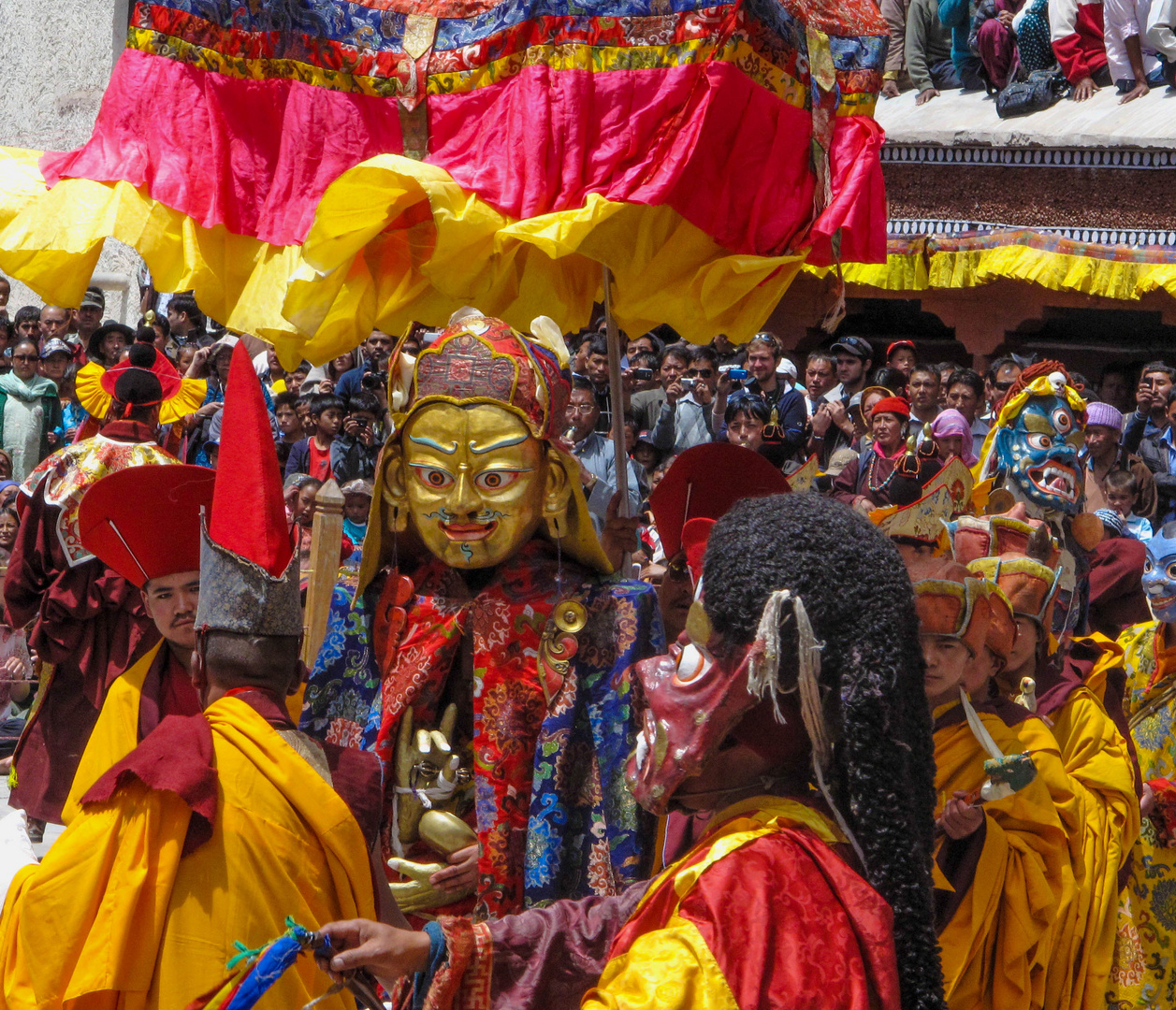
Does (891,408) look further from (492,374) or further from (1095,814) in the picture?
(492,374)

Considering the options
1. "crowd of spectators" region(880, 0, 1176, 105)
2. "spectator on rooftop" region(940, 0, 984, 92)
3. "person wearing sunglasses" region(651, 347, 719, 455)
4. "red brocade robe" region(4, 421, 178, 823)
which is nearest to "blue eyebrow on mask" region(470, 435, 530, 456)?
"red brocade robe" region(4, 421, 178, 823)

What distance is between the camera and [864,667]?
7.23 feet

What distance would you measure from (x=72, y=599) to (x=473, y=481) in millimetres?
2452

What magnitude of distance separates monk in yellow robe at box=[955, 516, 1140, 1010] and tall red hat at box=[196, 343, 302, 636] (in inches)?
69.5

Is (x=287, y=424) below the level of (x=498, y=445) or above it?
below

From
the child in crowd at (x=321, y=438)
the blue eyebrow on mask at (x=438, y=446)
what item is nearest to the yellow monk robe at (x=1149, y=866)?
the blue eyebrow on mask at (x=438, y=446)

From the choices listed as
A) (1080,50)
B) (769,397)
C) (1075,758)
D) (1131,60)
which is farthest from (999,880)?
(1080,50)

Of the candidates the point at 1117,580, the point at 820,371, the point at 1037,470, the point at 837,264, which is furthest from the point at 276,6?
the point at 820,371

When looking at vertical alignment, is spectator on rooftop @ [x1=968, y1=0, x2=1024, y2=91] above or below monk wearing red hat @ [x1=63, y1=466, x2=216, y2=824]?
above

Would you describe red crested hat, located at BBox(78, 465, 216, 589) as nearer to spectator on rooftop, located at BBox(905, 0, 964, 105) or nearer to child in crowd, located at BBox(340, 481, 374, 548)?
child in crowd, located at BBox(340, 481, 374, 548)

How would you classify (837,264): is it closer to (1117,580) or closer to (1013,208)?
(1117,580)

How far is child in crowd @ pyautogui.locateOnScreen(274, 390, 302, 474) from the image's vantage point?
10102 millimetres

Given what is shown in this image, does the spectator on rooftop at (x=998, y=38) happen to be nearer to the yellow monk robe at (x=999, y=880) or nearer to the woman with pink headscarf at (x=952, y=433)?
the woman with pink headscarf at (x=952, y=433)

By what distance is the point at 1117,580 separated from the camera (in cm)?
559
